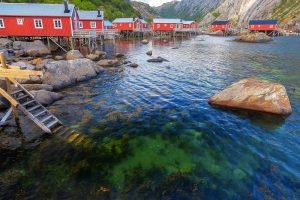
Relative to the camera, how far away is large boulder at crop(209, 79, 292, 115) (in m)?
12.8

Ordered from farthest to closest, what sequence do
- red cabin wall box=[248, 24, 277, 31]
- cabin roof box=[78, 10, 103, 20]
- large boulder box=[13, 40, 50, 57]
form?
red cabin wall box=[248, 24, 277, 31]
cabin roof box=[78, 10, 103, 20]
large boulder box=[13, 40, 50, 57]

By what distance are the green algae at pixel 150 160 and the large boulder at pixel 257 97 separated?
6.22 metres

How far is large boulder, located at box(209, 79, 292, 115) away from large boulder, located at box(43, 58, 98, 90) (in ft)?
42.9

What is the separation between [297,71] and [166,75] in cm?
1549

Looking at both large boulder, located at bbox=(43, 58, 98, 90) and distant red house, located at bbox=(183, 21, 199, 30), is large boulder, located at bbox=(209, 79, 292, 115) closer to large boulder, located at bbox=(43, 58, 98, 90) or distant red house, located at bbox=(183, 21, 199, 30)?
large boulder, located at bbox=(43, 58, 98, 90)

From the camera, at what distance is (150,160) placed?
870 centimetres

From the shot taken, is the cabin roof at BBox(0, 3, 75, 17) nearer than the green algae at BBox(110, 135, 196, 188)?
No

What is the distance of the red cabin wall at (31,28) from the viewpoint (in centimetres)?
3659

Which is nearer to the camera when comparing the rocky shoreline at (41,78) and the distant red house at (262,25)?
the rocky shoreline at (41,78)

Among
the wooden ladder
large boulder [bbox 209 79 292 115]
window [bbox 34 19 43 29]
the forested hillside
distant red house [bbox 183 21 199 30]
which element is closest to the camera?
the wooden ladder

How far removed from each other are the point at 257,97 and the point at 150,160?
339 inches

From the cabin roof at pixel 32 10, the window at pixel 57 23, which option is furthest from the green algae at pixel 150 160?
the cabin roof at pixel 32 10

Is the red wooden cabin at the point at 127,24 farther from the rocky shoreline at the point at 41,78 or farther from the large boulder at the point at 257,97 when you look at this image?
the large boulder at the point at 257,97

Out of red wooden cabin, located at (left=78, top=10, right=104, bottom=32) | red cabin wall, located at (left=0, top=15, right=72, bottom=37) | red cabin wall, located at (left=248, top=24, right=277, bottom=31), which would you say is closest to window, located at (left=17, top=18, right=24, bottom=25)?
red cabin wall, located at (left=0, top=15, right=72, bottom=37)
